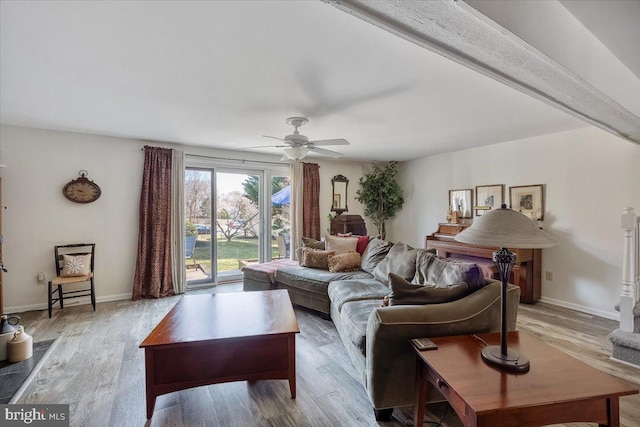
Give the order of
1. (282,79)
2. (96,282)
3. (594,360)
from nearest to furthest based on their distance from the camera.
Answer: (282,79) < (594,360) < (96,282)

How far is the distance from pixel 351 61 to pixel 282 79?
0.58 m

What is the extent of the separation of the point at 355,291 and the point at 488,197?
3.20m

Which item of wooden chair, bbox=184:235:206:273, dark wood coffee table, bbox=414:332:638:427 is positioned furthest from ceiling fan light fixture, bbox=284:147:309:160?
wooden chair, bbox=184:235:206:273

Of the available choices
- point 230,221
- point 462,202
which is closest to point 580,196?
point 462,202

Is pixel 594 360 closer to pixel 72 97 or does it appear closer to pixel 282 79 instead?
pixel 282 79

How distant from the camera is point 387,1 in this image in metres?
1.08

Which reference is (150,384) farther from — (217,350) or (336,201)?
(336,201)

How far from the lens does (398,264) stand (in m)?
2.93

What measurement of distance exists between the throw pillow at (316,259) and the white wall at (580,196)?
3.02 meters

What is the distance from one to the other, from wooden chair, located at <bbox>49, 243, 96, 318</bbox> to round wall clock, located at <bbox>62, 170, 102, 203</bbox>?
63cm

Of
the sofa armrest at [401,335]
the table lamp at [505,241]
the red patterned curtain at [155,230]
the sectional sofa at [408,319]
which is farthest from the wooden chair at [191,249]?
the table lamp at [505,241]

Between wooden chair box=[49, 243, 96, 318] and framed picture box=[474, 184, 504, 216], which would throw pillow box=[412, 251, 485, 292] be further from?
wooden chair box=[49, 243, 96, 318]

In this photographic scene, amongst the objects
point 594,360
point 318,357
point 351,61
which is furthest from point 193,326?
point 594,360

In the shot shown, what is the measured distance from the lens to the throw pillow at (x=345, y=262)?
11.7ft
